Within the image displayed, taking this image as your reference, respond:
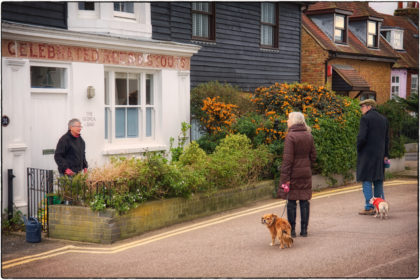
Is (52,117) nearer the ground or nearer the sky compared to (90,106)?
nearer the ground

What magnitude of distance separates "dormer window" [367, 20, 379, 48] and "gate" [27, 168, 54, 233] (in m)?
21.2

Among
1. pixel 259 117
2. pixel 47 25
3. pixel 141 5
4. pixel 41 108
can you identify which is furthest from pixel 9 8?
pixel 259 117

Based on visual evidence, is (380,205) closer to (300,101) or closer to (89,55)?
(300,101)

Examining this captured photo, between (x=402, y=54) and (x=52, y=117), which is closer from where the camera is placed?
(x=52, y=117)

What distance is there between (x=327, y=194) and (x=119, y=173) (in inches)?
223

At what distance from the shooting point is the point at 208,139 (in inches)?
558

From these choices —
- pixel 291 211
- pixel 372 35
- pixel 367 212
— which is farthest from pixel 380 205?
pixel 372 35

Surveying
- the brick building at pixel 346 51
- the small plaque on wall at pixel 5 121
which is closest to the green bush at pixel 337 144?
Result: the brick building at pixel 346 51

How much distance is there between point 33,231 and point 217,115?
21.6 feet

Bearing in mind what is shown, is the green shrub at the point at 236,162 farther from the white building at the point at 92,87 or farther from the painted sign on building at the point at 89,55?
the painted sign on building at the point at 89,55

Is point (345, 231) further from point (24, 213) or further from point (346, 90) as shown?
point (346, 90)

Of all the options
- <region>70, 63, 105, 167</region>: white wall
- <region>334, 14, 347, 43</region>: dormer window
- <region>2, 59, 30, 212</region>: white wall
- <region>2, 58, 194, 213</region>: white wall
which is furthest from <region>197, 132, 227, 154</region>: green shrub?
<region>334, 14, 347, 43</region>: dormer window

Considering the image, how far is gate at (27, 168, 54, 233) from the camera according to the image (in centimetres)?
971

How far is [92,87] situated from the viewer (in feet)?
39.2
